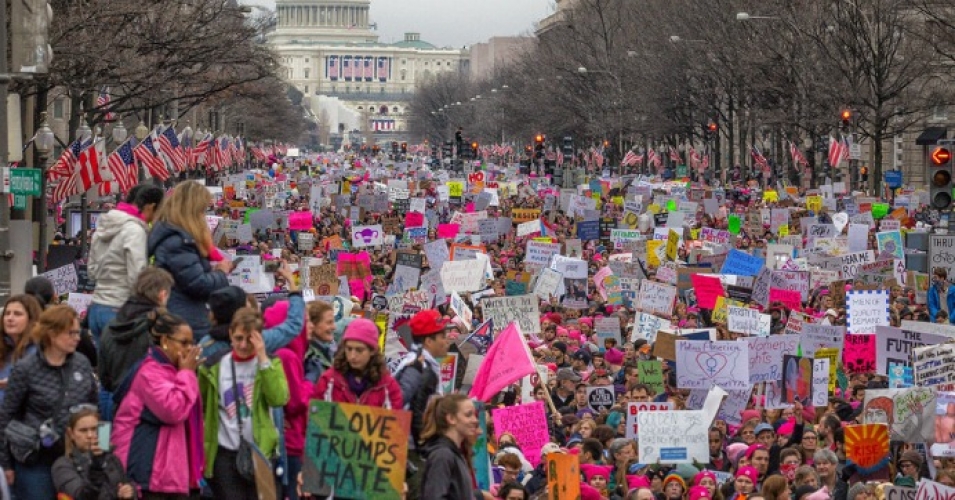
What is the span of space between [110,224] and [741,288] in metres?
13.9

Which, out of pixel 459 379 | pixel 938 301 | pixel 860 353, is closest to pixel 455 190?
pixel 938 301

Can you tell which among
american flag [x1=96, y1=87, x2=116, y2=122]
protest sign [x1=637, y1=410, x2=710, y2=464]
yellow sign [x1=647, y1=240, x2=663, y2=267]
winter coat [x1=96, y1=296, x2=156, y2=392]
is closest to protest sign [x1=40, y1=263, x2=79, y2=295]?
protest sign [x1=637, y1=410, x2=710, y2=464]

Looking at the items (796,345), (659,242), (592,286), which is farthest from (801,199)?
(796,345)

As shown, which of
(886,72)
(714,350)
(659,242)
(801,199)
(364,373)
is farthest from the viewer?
(886,72)

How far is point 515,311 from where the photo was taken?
787 inches

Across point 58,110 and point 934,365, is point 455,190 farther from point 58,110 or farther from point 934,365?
point 934,365

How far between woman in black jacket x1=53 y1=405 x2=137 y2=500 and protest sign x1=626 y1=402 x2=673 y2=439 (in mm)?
5905

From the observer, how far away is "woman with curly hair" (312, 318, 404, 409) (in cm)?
912

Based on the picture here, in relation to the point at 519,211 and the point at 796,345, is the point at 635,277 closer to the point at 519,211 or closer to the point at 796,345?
the point at 796,345

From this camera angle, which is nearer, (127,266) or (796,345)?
(127,266)

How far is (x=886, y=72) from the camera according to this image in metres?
50.0

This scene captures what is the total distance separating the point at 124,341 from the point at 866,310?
1108 centimetres

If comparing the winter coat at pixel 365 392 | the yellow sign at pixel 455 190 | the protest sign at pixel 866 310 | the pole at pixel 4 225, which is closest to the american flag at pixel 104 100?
the yellow sign at pixel 455 190

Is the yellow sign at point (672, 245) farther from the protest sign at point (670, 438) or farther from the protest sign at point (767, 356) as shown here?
the protest sign at point (670, 438)
